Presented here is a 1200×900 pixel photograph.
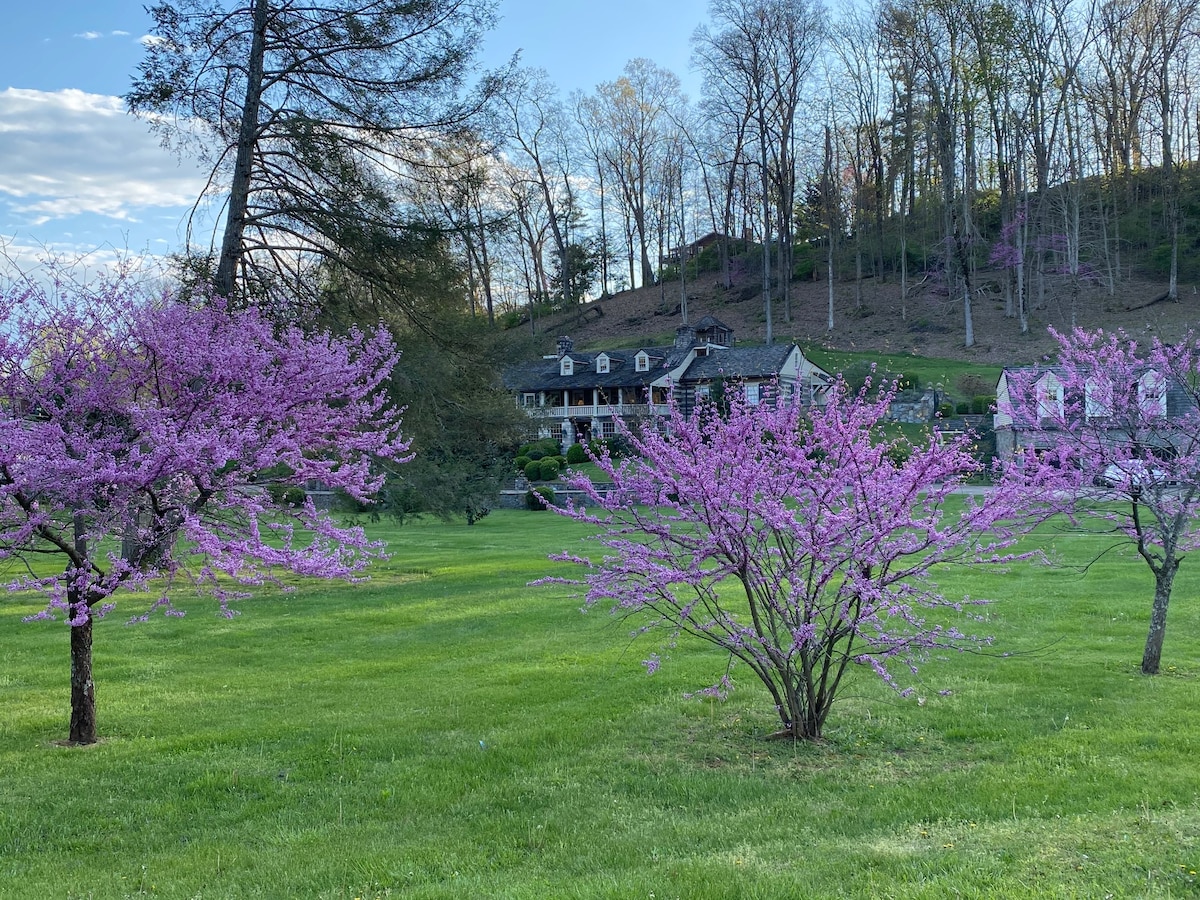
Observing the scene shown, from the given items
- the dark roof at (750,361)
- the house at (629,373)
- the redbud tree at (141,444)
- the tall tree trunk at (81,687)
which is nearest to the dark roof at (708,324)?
the house at (629,373)

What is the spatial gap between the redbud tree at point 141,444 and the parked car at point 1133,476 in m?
7.00

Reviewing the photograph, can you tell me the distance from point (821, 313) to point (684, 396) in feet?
40.1

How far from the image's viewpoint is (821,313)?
53.1 m

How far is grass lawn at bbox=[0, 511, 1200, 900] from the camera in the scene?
4328 mm

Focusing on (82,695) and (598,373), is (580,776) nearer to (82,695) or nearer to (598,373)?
(82,695)

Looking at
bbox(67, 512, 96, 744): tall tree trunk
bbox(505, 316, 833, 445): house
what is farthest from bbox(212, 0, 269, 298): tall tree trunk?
bbox(505, 316, 833, 445): house

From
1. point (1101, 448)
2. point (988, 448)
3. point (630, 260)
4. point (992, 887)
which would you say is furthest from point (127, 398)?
point (630, 260)

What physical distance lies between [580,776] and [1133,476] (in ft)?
19.7

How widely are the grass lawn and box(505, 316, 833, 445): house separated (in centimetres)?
3284

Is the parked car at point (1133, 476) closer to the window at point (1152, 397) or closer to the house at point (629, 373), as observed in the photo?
the window at point (1152, 397)

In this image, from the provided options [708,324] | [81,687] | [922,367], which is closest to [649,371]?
[708,324]

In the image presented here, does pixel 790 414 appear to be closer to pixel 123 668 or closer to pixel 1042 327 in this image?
pixel 123 668

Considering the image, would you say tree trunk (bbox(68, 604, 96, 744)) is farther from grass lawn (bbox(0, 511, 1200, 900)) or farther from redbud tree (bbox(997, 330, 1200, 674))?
redbud tree (bbox(997, 330, 1200, 674))

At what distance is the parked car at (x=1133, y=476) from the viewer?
838 cm
